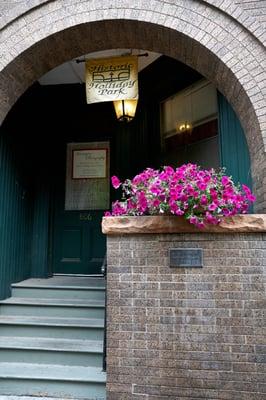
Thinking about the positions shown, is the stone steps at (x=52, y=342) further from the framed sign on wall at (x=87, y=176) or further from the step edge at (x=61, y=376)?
the framed sign on wall at (x=87, y=176)

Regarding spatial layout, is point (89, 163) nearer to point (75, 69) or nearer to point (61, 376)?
point (75, 69)

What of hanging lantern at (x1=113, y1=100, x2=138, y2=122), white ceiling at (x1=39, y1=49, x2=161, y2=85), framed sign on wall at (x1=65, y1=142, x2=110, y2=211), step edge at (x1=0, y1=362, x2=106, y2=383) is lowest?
step edge at (x1=0, y1=362, x2=106, y2=383)

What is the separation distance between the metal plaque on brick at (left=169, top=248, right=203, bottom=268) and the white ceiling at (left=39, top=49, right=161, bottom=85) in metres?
2.98

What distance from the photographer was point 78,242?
5004mm

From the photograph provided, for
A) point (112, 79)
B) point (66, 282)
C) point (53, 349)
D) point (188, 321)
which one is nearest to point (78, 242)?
point (66, 282)

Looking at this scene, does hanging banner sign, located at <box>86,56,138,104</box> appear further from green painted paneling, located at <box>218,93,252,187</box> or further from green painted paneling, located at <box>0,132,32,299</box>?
green painted paneling, located at <box>0,132,32,299</box>

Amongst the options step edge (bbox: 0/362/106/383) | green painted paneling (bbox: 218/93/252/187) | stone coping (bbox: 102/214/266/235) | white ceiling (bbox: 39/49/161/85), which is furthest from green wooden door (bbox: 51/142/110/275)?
stone coping (bbox: 102/214/266/235)

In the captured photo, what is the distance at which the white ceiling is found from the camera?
4426mm

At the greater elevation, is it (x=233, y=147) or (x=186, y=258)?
(x=233, y=147)

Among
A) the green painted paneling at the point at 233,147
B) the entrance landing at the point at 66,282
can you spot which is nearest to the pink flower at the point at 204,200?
the green painted paneling at the point at 233,147

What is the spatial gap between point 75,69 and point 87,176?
5.37 feet

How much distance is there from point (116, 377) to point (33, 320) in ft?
4.71

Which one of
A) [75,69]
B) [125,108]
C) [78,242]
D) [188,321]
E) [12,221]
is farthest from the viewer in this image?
[78,242]

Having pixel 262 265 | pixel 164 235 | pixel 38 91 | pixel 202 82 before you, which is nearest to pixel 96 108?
pixel 38 91
